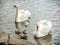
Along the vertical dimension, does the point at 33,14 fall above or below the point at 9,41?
above

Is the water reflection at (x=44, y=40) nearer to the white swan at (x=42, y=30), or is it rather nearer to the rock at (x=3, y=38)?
the white swan at (x=42, y=30)

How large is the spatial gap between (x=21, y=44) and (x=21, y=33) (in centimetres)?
20

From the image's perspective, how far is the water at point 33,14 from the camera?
6.79 ft

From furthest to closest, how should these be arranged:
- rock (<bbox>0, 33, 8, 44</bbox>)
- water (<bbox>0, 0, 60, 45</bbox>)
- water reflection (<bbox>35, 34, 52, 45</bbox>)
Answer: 1. water (<bbox>0, 0, 60, 45</bbox>)
2. water reflection (<bbox>35, 34, 52, 45</bbox>)
3. rock (<bbox>0, 33, 8, 44</bbox>)

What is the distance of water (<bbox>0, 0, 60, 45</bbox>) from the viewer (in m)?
2.07

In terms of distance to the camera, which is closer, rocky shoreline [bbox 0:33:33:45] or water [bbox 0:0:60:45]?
rocky shoreline [bbox 0:33:33:45]

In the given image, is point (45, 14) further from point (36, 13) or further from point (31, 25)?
point (31, 25)

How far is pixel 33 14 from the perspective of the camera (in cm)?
250

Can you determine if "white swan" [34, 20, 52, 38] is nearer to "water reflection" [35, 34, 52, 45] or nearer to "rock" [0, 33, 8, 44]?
"water reflection" [35, 34, 52, 45]

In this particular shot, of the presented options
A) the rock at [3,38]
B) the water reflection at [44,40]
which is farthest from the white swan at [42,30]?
the rock at [3,38]

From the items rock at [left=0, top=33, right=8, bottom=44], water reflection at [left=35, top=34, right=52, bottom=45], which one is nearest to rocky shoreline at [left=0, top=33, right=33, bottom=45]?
rock at [left=0, top=33, right=8, bottom=44]

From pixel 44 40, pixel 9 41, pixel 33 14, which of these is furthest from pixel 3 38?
pixel 33 14

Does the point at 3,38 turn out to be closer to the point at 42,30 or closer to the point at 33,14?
the point at 42,30

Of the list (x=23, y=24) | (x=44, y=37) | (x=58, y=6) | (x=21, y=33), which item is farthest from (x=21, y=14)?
(x=58, y=6)
